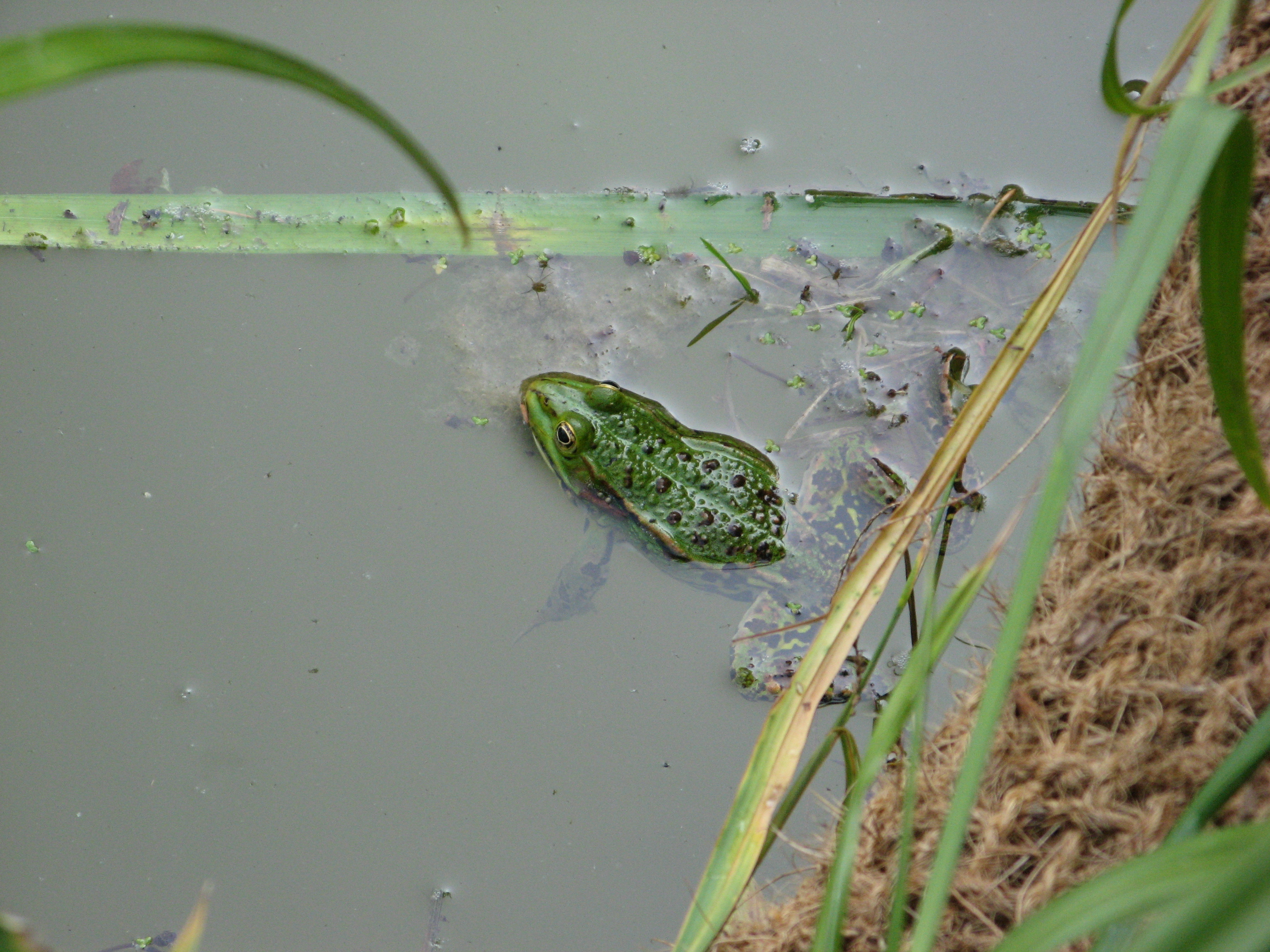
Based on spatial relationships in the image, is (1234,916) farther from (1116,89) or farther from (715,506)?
(715,506)

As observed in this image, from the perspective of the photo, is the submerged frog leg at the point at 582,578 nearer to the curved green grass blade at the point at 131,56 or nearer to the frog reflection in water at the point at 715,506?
the frog reflection in water at the point at 715,506

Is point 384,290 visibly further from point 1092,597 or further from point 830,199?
point 1092,597

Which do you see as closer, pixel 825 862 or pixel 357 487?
pixel 825 862

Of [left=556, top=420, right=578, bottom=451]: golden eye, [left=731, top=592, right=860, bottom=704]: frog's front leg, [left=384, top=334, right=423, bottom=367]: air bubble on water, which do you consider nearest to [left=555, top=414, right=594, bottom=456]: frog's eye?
[left=556, top=420, right=578, bottom=451]: golden eye

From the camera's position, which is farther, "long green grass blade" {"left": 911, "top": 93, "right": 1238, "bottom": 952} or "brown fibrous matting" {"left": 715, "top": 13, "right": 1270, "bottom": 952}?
"brown fibrous matting" {"left": 715, "top": 13, "right": 1270, "bottom": 952}

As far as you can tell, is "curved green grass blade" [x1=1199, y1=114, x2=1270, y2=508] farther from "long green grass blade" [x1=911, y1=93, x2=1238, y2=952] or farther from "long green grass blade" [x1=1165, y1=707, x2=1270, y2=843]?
"long green grass blade" [x1=1165, y1=707, x2=1270, y2=843]

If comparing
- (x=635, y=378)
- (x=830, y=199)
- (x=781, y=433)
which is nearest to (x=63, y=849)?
(x=635, y=378)

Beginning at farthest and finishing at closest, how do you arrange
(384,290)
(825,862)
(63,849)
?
1. (384,290)
2. (63,849)
3. (825,862)
